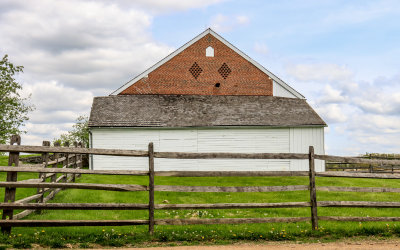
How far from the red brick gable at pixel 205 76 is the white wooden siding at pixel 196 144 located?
5.25 meters

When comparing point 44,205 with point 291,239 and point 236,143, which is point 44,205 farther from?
point 236,143

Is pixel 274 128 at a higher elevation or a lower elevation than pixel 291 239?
higher

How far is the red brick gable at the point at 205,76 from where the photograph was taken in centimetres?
3303

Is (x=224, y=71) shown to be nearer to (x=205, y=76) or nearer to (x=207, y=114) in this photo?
(x=205, y=76)

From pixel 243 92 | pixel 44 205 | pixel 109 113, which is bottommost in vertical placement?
pixel 44 205

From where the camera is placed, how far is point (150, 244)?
30.2ft

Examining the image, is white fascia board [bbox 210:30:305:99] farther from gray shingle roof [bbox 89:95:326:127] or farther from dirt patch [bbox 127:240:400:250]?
dirt patch [bbox 127:240:400:250]

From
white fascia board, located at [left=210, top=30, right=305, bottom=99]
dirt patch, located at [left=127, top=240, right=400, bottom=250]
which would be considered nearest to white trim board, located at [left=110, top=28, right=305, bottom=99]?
white fascia board, located at [left=210, top=30, right=305, bottom=99]

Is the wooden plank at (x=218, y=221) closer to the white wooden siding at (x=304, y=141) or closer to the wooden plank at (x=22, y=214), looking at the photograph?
the wooden plank at (x=22, y=214)

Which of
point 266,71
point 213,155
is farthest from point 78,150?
point 266,71

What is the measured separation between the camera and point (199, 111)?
30750mm

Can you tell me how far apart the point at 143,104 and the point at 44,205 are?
71.4 ft

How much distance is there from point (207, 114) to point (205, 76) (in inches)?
179

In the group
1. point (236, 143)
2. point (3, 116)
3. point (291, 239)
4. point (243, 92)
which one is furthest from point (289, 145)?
point (3, 116)
